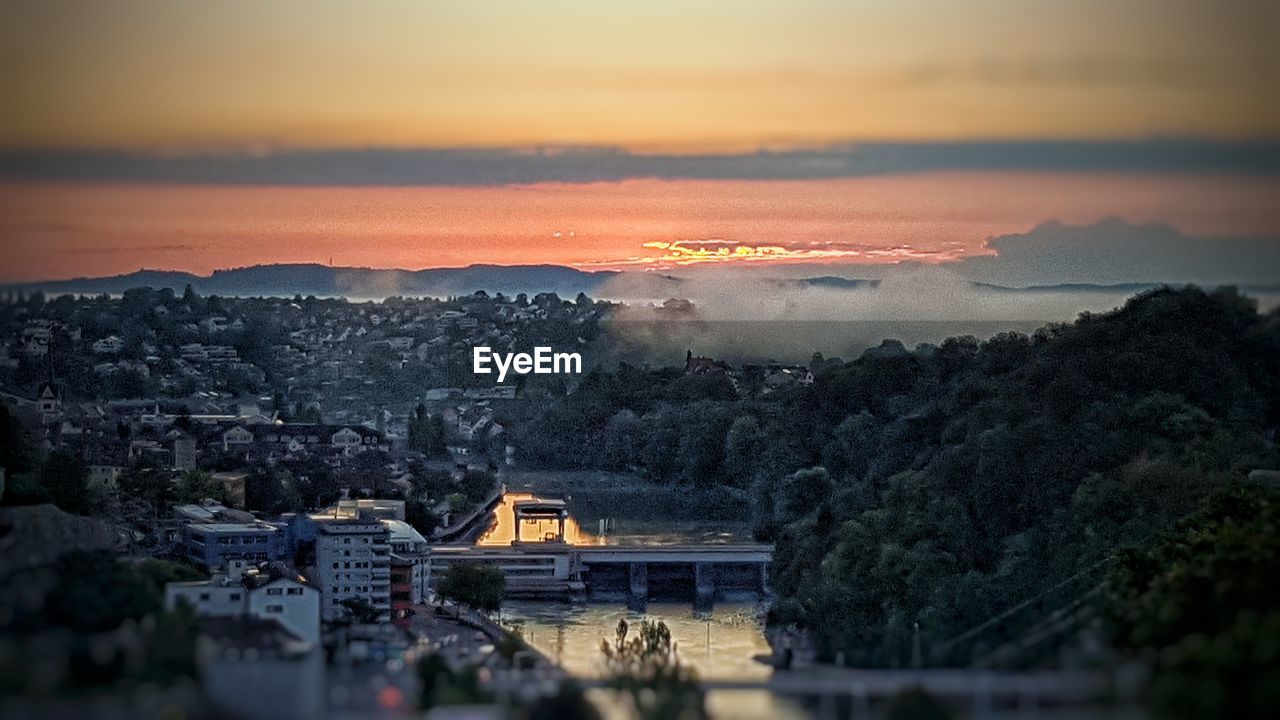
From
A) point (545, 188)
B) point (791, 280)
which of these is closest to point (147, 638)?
point (545, 188)

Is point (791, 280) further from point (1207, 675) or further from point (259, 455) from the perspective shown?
point (1207, 675)

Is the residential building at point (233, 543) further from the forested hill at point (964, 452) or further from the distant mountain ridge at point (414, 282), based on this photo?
the distant mountain ridge at point (414, 282)

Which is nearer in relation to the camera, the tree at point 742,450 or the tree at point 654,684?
the tree at point 654,684

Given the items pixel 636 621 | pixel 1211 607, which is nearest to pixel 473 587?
pixel 636 621

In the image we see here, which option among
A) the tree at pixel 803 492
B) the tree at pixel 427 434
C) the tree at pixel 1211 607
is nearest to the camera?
the tree at pixel 1211 607

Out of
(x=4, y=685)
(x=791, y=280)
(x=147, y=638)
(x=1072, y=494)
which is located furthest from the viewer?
(x=791, y=280)

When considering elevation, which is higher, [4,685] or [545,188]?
[545,188]

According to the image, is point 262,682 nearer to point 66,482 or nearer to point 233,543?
point 66,482

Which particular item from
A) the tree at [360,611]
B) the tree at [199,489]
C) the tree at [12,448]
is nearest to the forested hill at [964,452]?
the tree at [360,611]

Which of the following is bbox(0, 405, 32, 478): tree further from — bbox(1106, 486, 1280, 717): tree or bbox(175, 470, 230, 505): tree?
bbox(1106, 486, 1280, 717): tree
